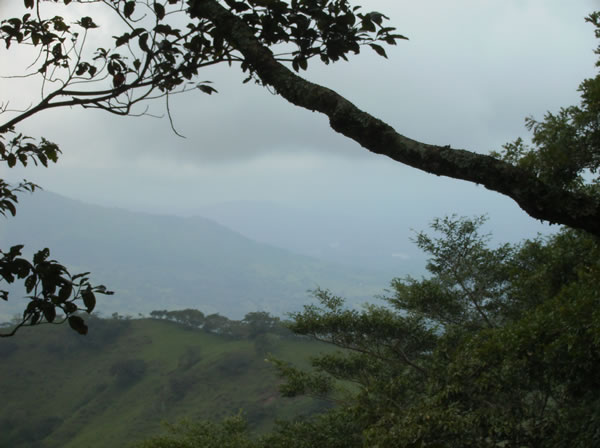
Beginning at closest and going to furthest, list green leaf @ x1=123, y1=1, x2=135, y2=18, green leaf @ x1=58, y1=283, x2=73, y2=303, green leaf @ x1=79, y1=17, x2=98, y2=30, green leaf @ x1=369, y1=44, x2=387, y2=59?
1. green leaf @ x1=58, y1=283, x2=73, y2=303
2. green leaf @ x1=369, y1=44, x2=387, y2=59
3. green leaf @ x1=123, y1=1, x2=135, y2=18
4. green leaf @ x1=79, y1=17, x2=98, y2=30

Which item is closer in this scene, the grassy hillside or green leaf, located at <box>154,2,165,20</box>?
green leaf, located at <box>154,2,165,20</box>

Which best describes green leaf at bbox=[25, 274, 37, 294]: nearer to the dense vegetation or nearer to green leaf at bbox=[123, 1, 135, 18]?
the dense vegetation

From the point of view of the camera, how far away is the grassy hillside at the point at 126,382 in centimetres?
5819

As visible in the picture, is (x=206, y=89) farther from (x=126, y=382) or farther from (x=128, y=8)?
(x=126, y=382)

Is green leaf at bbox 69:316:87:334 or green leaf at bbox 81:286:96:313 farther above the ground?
green leaf at bbox 81:286:96:313

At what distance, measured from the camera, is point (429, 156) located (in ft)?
6.93

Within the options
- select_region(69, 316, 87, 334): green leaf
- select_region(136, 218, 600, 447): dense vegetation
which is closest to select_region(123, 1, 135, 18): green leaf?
select_region(69, 316, 87, 334): green leaf

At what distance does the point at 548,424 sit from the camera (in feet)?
20.0

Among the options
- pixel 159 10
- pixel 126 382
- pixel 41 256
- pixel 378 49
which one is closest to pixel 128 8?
pixel 159 10

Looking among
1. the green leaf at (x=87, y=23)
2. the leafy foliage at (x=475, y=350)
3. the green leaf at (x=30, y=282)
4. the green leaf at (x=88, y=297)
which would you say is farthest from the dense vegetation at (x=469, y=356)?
the green leaf at (x=87, y=23)

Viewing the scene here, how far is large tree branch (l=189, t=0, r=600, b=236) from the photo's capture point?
1.99 meters

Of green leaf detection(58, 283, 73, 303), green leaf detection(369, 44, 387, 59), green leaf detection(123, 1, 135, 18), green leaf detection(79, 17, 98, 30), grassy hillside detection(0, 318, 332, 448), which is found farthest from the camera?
grassy hillside detection(0, 318, 332, 448)

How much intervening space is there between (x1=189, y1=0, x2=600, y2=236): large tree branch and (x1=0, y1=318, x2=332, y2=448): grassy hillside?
52.8 metres

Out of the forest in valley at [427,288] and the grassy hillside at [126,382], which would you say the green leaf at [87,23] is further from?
the grassy hillside at [126,382]
